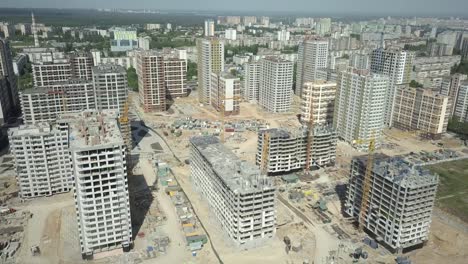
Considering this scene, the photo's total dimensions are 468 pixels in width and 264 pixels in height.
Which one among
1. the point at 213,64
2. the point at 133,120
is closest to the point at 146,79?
the point at 133,120

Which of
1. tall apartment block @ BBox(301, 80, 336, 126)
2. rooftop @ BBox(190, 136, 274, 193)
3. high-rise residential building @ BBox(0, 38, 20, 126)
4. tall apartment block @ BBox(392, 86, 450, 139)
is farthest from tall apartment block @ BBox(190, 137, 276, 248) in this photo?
high-rise residential building @ BBox(0, 38, 20, 126)

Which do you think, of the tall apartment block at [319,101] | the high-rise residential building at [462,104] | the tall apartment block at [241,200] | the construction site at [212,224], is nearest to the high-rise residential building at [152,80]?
the construction site at [212,224]

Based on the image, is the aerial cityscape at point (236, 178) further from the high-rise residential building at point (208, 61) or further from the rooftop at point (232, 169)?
the high-rise residential building at point (208, 61)

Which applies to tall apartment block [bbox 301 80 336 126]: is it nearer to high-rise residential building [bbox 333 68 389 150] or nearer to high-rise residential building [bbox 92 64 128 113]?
high-rise residential building [bbox 333 68 389 150]

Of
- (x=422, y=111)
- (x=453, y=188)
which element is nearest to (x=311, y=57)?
(x=422, y=111)

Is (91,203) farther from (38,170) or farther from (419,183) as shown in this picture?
(419,183)

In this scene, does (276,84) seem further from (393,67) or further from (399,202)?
(399,202)
